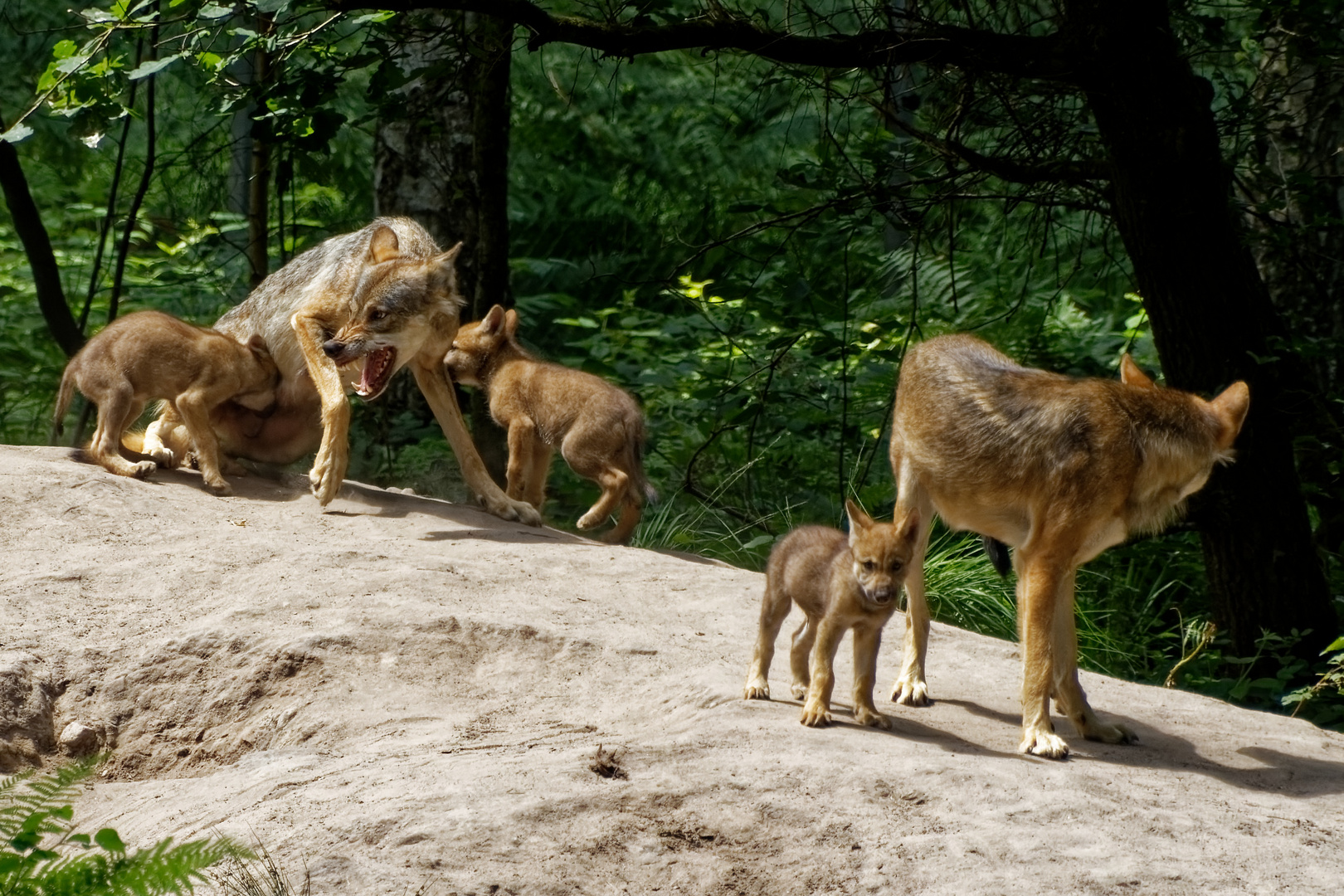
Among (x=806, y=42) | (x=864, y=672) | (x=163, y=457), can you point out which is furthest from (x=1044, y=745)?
(x=163, y=457)

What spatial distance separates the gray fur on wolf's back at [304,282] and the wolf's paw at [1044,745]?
16.5ft

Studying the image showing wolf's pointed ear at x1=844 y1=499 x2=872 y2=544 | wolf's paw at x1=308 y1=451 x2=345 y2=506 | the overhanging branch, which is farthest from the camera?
wolf's paw at x1=308 y1=451 x2=345 y2=506

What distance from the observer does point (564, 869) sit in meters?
3.92

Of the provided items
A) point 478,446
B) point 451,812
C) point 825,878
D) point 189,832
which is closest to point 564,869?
point 451,812

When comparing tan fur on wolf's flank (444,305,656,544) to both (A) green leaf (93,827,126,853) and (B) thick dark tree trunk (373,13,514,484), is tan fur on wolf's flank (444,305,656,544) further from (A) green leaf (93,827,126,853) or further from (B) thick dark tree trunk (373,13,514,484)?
(A) green leaf (93,827,126,853)

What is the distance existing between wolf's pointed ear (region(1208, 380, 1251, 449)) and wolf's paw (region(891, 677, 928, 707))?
1.61 metres

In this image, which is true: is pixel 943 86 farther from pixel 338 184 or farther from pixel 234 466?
pixel 338 184

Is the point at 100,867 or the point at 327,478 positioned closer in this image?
the point at 100,867

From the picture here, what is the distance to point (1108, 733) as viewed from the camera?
555 cm

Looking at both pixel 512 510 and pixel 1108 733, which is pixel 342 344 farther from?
pixel 1108 733

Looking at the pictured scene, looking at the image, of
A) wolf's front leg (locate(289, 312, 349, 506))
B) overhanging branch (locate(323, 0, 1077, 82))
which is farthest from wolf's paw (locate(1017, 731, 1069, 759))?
wolf's front leg (locate(289, 312, 349, 506))

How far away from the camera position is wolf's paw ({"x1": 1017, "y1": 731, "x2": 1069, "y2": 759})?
16.8ft

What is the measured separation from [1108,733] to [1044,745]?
1.85ft

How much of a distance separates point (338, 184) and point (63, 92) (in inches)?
319
